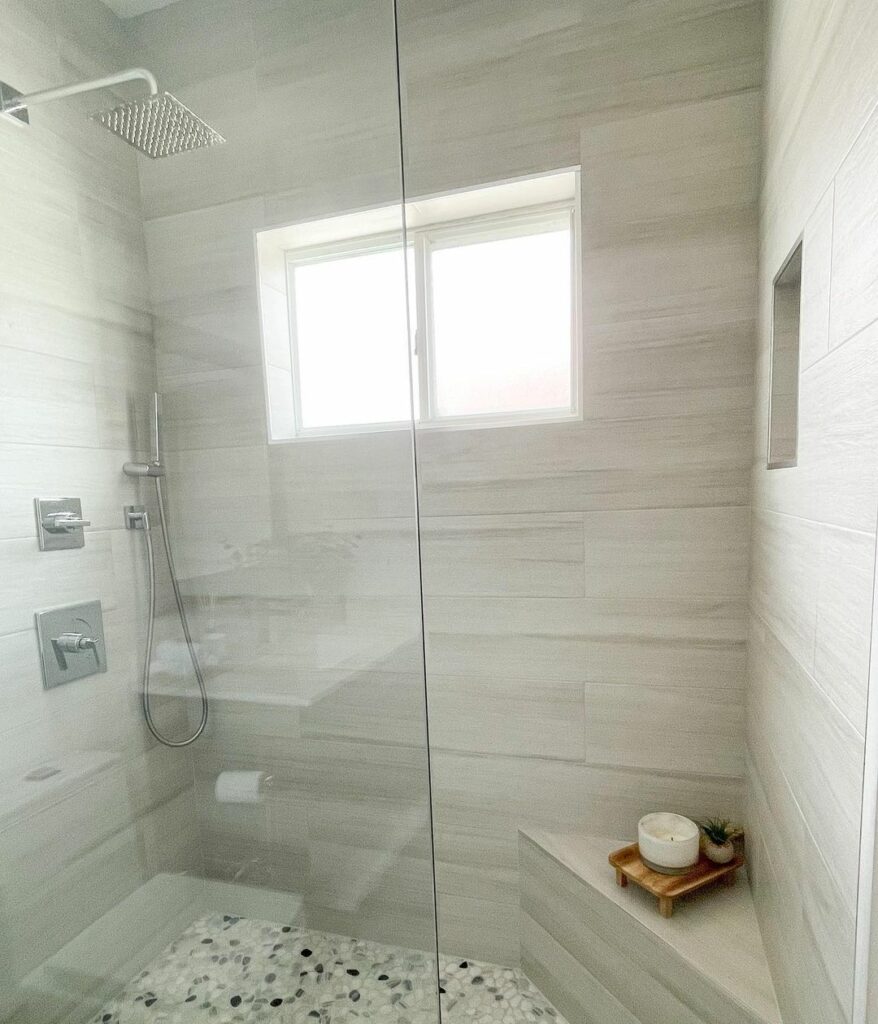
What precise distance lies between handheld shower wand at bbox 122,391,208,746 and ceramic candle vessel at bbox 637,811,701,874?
1111mm

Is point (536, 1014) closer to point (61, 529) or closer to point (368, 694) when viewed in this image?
point (368, 694)

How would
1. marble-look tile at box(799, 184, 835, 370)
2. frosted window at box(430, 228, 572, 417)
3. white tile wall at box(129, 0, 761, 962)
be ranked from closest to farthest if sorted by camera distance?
marble-look tile at box(799, 184, 835, 370) → white tile wall at box(129, 0, 761, 962) → frosted window at box(430, 228, 572, 417)

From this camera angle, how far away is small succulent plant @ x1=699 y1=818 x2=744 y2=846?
1.35 meters

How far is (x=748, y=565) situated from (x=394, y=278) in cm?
109

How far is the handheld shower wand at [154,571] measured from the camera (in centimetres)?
129

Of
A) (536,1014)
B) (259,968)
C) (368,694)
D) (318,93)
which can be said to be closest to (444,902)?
(536,1014)

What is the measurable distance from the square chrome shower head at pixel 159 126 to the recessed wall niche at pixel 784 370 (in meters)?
1.23

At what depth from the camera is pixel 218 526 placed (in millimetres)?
1299

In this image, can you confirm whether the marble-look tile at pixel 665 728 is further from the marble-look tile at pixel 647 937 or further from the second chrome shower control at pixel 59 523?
the second chrome shower control at pixel 59 523

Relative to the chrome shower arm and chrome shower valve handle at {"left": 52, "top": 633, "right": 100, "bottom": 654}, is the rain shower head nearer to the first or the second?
the chrome shower arm

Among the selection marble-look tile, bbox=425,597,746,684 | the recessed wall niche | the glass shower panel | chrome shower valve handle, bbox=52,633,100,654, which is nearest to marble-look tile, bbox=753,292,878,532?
the recessed wall niche

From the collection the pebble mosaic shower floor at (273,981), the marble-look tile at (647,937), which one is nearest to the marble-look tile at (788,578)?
the marble-look tile at (647,937)

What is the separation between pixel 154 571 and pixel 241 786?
1.85 feet

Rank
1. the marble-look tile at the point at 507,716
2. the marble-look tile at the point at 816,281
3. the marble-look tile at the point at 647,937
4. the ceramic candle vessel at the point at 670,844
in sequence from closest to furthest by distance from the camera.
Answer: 1. the marble-look tile at the point at 816,281
2. the marble-look tile at the point at 647,937
3. the ceramic candle vessel at the point at 670,844
4. the marble-look tile at the point at 507,716
